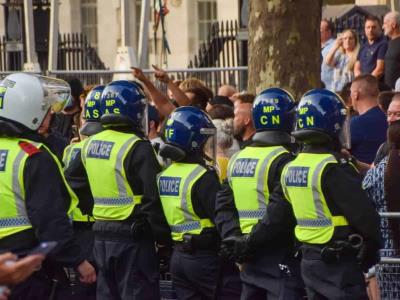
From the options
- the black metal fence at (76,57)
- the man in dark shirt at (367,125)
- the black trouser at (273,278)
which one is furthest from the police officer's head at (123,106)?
the black metal fence at (76,57)

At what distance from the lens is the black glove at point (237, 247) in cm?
977

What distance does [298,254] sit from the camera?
9531 millimetres

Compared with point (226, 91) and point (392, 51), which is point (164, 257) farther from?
point (392, 51)

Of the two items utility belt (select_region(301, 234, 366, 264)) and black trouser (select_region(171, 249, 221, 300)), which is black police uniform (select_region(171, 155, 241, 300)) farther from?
utility belt (select_region(301, 234, 366, 264))

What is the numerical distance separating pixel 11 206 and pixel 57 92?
1082mm

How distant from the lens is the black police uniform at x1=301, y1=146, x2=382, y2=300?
9094 mm

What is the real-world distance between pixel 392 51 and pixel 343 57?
102cm

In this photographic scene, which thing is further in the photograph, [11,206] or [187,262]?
[187,262]

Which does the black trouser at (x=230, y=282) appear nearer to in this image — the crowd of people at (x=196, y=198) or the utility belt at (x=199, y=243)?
the crowd of people at (x=196, y=198)

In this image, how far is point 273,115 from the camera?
995cm

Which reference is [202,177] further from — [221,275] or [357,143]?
[357,143]

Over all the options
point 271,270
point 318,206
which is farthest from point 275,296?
point 318,206

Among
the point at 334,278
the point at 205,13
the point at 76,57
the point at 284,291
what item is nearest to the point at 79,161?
the point at 284,291

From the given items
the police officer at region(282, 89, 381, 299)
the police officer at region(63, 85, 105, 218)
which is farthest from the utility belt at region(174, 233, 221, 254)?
the police officer at region(63, 85, 105, 218)
